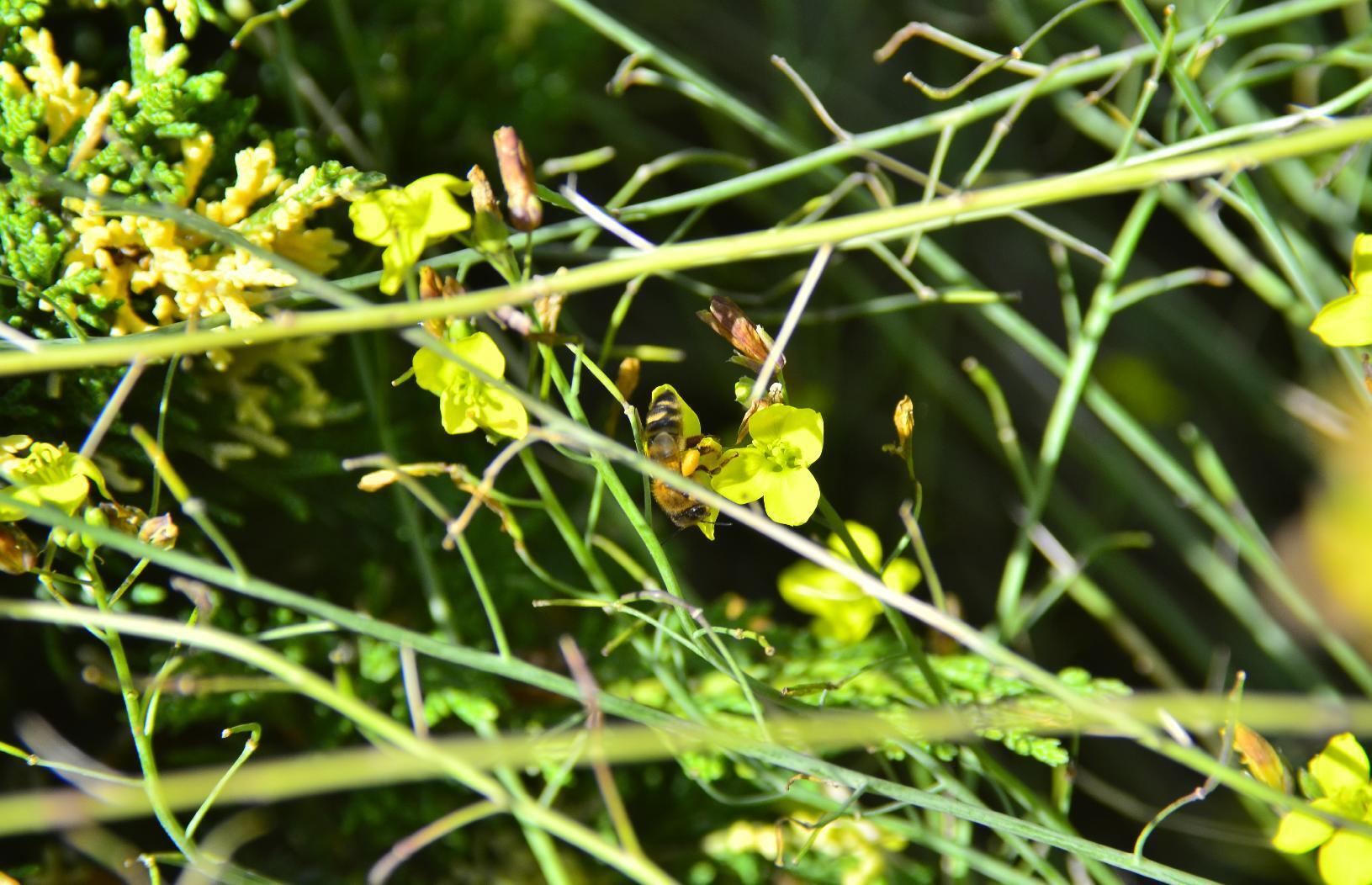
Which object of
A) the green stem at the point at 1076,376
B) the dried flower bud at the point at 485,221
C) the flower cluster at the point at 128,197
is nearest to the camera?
the dried flower bud at the point at 485,221

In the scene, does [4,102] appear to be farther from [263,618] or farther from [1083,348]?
[1083,348]

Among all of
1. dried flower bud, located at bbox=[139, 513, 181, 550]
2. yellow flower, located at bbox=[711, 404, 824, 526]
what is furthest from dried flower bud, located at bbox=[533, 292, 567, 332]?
dried flower bud, located at bbox=[139, 513, 181, 550]

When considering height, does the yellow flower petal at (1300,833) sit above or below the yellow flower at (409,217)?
below

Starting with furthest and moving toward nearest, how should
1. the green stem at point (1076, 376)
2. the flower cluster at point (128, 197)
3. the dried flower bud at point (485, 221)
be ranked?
1. the green stem at point (1076, 376)
2. the flower cluster at point (128, 197)
3. the dried flower bud at point (485, 221)

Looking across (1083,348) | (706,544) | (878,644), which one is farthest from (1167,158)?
(706,544)

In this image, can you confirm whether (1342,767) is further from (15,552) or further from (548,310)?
(15,552)

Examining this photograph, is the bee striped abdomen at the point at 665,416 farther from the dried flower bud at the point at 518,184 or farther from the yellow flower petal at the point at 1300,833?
the yellow flower petal at the point at 1300,833

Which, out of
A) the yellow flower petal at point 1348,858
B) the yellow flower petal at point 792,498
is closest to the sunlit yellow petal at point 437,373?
the yellow flower petal at point 792,498
